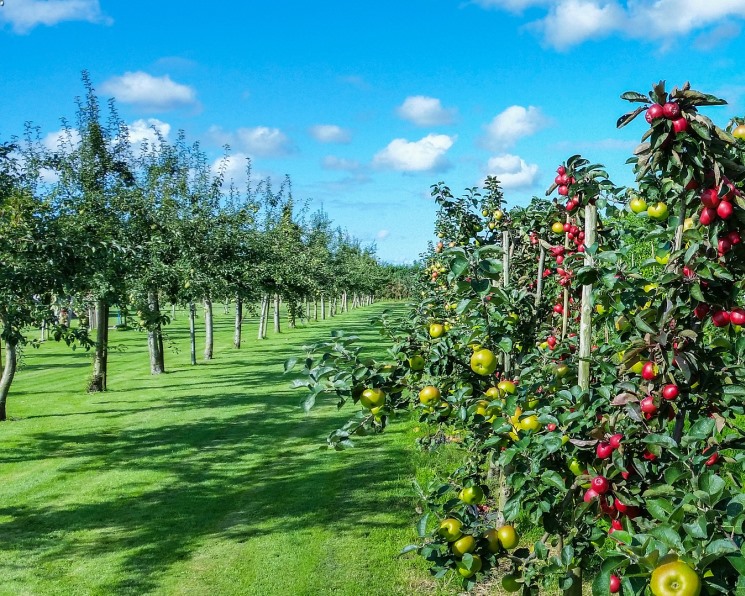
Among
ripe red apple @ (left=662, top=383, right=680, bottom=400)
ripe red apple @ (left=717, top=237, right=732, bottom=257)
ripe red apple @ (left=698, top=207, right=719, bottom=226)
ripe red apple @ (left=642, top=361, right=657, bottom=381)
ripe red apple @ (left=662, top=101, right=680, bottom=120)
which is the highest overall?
ripe red apple @ (left=662, top=101, right=680, bottom=120)

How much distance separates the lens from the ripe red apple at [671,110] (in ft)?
8.48

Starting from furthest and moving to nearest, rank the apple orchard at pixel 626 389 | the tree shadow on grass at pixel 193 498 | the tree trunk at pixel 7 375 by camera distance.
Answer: the tree trunk at pixel 7 375 → the tree shadow on grass at pixel 193 498 → the apple orchard at pixel 626 389

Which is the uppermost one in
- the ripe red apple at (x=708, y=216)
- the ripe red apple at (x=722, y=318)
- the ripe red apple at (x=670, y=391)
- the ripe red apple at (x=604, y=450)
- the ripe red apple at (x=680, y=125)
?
the ripe red apple at (x=680, y=125)

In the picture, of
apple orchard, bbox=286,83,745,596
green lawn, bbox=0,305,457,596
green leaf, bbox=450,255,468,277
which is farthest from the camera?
green lawn, bbox=0,305,457,596

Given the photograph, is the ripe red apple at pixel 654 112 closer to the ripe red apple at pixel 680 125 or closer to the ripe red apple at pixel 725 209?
the ripe red apple at pixel 680 125

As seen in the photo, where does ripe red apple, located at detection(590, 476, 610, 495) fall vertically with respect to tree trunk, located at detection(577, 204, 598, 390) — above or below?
below

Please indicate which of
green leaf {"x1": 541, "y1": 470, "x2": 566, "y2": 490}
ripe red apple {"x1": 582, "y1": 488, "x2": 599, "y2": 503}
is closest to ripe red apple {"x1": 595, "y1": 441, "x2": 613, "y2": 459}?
ripe red apple {"x1": 582, "y1": 488, "x2": 599, "y2": 503}

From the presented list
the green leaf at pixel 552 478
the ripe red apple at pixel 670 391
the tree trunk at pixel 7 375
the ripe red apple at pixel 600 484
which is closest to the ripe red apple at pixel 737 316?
the ripe red apple at pixel 670 391

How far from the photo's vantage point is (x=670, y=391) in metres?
2.67

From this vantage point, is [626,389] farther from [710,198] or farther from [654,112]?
[654,112]

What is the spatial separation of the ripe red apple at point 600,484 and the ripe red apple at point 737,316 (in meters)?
0.86

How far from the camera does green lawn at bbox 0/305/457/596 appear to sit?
6266mm

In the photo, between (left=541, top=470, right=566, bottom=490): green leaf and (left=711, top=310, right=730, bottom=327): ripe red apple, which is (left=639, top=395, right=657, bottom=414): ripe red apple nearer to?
(left=711, top=310, right=730, bottom=327): ripe red apple

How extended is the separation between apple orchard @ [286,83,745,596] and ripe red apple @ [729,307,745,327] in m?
0.01
